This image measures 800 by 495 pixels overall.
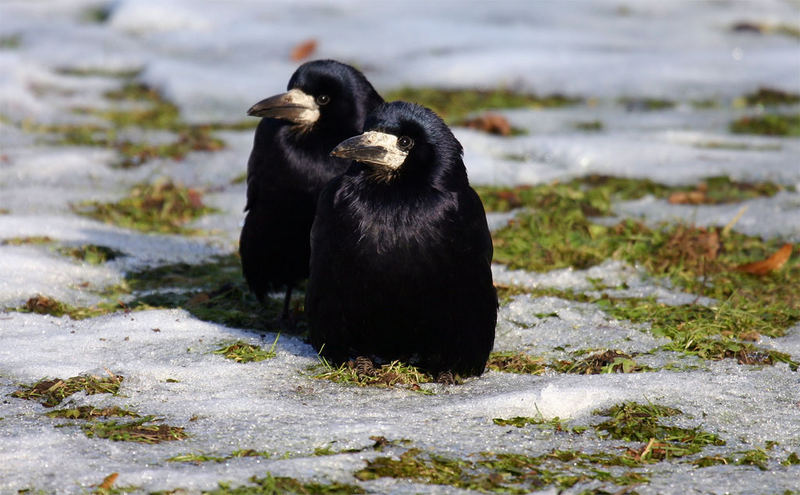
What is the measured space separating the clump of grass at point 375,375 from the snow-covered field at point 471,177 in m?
0.06

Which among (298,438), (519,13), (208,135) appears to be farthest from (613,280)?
(519,13)

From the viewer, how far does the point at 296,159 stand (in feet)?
15.1

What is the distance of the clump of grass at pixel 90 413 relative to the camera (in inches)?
125

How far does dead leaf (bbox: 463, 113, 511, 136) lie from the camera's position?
8.21 metres

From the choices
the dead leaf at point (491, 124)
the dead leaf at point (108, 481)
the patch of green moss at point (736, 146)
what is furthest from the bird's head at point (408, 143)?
the patch of green moss at point (736, 146)

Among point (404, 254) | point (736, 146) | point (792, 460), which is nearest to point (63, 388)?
point (404, 254)

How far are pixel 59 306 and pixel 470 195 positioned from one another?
1996 millimetres

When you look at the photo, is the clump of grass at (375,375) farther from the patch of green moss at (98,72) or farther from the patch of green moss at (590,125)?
the patch of green moss at (98,72)

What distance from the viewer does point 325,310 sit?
3807 millimetres

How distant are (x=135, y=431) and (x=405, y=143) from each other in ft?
4.75

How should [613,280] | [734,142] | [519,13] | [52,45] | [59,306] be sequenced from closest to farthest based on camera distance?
[59,306]
[613,280]
[734,142]
[52,45]
[519,13]

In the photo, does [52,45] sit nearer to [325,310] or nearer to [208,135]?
[208,135]

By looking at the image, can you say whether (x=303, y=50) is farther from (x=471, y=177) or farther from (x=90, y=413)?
(x=90, y=413)

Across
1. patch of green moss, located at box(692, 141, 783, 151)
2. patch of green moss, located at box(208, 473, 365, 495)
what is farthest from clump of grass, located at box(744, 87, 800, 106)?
patch of green moss, located at box(208, 473, 365, 495)
